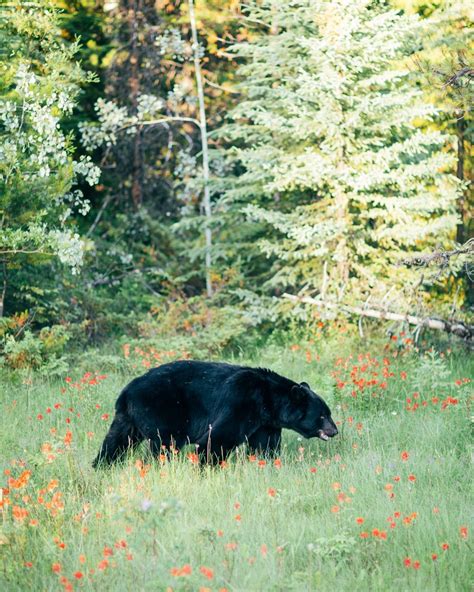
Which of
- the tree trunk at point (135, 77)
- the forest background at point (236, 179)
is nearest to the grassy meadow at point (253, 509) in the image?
the forest background at point (236, 179)

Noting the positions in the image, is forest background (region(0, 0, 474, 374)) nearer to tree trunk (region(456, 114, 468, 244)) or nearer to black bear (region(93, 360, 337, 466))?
Result: tree trunk (region(456, 114, 468, 244))

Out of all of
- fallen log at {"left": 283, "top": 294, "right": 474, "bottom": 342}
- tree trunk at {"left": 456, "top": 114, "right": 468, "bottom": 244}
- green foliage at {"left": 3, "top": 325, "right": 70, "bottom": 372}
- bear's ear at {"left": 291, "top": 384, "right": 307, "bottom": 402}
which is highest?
tree trunk at {"left": 456, "top": 114, "right": 468, "bottom": 244}

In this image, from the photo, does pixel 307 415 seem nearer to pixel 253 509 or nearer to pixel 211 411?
pixel 211 411

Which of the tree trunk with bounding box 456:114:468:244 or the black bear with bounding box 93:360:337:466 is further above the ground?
the tree trunk with bounding box 456:114:468:244

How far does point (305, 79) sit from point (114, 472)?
311 inches

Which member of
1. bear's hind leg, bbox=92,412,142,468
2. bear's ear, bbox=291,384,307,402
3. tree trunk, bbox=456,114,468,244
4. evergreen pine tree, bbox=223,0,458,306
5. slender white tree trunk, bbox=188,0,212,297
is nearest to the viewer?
bear's hind leg, bbox=92,412,142,468

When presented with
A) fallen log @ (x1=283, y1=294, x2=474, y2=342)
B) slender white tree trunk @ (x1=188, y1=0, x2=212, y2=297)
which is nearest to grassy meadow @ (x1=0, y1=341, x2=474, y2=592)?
fallen log @ (x1=283, y1=294, x2=474, y2=342)

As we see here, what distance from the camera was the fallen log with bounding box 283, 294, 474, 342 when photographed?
37.8ft

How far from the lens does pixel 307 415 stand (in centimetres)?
776

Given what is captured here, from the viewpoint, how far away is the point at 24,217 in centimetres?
1158

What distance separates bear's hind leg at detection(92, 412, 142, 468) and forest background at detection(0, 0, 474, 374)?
3.91 m

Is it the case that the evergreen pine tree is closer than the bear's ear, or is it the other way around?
the bear's ear

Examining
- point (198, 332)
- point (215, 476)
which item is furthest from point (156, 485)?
point (198, 332)

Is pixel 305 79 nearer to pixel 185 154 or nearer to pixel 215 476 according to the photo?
pixel 185 154
